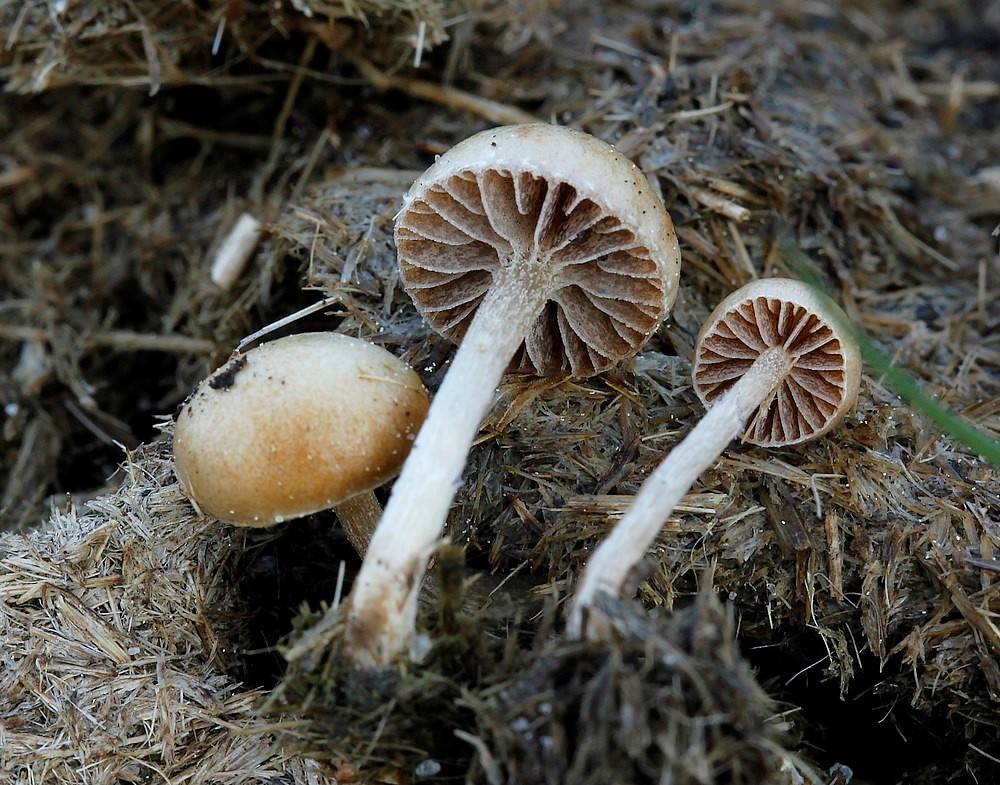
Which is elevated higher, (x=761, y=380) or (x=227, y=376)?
(x=227, y=376)

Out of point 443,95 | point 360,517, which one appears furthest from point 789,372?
point 443,95

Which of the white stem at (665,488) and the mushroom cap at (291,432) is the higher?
the mushroom cap at (291,432)

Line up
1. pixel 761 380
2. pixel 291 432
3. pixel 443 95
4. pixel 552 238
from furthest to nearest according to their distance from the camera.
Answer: pixel 443 95, pixel 761 380, pixel 552 238, pixel 291 432

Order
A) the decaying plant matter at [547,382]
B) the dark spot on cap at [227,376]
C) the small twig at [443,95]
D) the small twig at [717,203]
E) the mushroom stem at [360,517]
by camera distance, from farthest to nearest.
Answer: the small twig at [443,95]
the small twig at [717,203]
the decaying plant matter at [547,382]
the mushroom stem at [360,517]
the dark spot on cap at [227,376]

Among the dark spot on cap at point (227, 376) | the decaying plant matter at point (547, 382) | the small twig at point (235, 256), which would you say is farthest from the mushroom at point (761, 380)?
the small twig at point (235, 256)

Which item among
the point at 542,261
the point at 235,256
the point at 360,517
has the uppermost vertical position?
the point at 542,261

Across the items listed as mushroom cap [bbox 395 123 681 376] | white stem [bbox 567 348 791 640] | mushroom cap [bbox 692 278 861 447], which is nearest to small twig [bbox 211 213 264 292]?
mushroom cap [bbox 395 123 681 376]

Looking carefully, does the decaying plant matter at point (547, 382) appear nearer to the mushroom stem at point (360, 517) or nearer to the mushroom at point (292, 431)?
the mushroom stem at point (360, 517)

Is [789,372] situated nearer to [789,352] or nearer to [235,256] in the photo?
[789,352]
